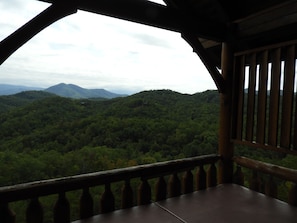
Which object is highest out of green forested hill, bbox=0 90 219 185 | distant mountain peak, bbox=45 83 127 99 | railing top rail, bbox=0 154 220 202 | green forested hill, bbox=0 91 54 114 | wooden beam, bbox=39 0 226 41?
distant mountain peak, bbox=45 83 127 99

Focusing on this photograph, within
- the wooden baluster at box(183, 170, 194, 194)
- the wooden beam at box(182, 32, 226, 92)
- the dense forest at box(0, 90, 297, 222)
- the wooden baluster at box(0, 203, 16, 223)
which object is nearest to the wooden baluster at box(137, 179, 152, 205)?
the wooden baluster at box(183, 170, 194, 194)

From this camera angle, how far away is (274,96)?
2.34m

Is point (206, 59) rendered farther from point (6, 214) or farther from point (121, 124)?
point (121, 124)

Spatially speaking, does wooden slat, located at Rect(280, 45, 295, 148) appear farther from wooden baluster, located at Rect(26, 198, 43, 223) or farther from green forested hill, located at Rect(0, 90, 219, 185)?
green forested hill, located at Rect(0, 90, 219, 185)

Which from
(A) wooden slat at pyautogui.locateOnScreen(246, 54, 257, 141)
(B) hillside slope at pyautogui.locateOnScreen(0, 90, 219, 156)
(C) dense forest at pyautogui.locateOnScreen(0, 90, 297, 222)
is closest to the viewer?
(A) wooden slat at pyautogui.locateOnScreen(246, 54, 257, 141)

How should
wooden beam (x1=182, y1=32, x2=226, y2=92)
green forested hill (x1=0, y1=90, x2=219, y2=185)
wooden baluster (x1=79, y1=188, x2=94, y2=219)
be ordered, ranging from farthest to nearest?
1. green forested hill (x1=0, y1=90, x2=219, y2=185)
2. wooden beam (x1=182, y1=32, x2=226, y2=92)
3. wooden baluster (x1=79, y1=188, x2=94, y2=219)

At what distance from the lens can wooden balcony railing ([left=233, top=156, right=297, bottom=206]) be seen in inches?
87.2

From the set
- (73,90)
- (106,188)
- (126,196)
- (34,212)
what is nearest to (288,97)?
(126,196)

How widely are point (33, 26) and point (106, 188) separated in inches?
54.2

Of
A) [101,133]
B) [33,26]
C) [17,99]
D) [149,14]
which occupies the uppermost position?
[149,14]

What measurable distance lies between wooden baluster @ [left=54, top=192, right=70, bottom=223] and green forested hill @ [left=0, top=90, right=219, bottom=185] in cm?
1109

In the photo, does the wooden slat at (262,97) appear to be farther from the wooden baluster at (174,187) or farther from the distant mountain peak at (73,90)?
the distant mountain peak at (73,90)

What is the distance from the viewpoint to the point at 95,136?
1709 centimetres

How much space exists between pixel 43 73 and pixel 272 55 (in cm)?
2639
